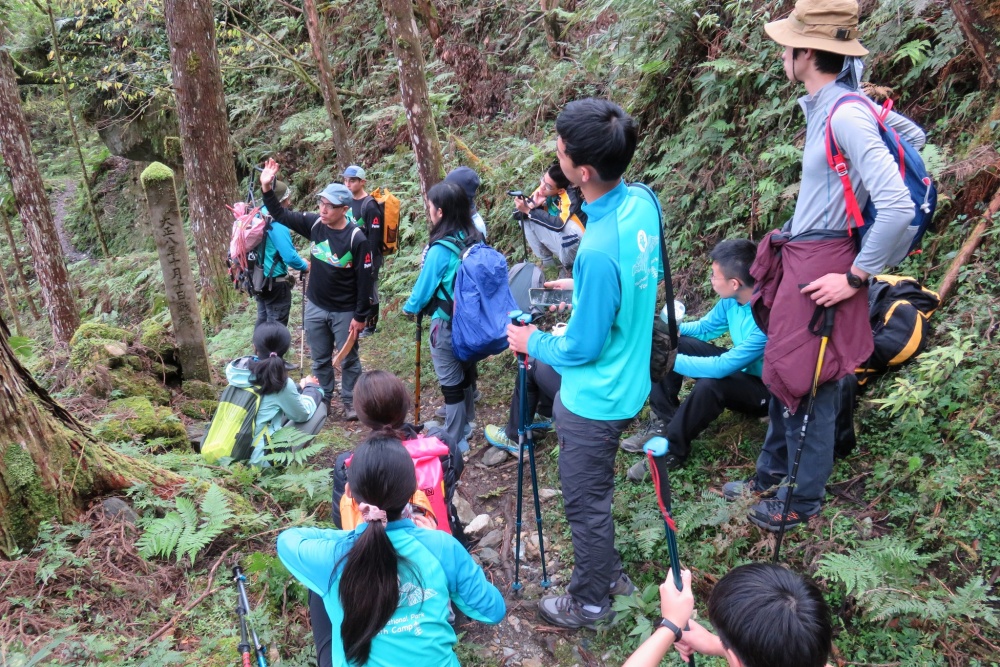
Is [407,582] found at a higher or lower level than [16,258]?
higher

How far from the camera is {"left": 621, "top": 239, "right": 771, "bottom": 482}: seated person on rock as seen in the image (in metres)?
4.02

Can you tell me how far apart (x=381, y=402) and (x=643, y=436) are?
2460 millimetres

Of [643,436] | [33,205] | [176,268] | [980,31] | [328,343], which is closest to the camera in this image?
[980,31]

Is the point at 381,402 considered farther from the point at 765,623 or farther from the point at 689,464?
the point at 689,464

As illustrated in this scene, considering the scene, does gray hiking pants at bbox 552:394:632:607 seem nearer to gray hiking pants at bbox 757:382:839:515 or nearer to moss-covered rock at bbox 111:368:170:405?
gray hiking pants at bbox 757:382:839:515

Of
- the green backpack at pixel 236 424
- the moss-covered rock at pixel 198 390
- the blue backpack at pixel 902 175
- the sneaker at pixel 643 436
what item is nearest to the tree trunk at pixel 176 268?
the moss-covered rock at pixel 198 390

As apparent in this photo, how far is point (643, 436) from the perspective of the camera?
15.8 ft

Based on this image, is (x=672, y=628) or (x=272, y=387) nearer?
(x=672, y=628)

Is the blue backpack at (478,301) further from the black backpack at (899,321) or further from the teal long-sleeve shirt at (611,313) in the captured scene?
the black backpack at (899,321)

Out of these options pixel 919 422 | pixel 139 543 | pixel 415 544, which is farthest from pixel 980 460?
pixel 139 543

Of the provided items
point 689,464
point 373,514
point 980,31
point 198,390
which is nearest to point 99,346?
point 198,390

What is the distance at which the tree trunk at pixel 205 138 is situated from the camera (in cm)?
928

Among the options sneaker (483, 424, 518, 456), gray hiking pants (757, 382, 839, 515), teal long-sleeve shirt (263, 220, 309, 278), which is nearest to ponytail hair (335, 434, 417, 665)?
gray hiking pants (757, 382, 839, 515)

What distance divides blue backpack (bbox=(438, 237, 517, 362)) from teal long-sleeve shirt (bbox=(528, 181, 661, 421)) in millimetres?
1537
